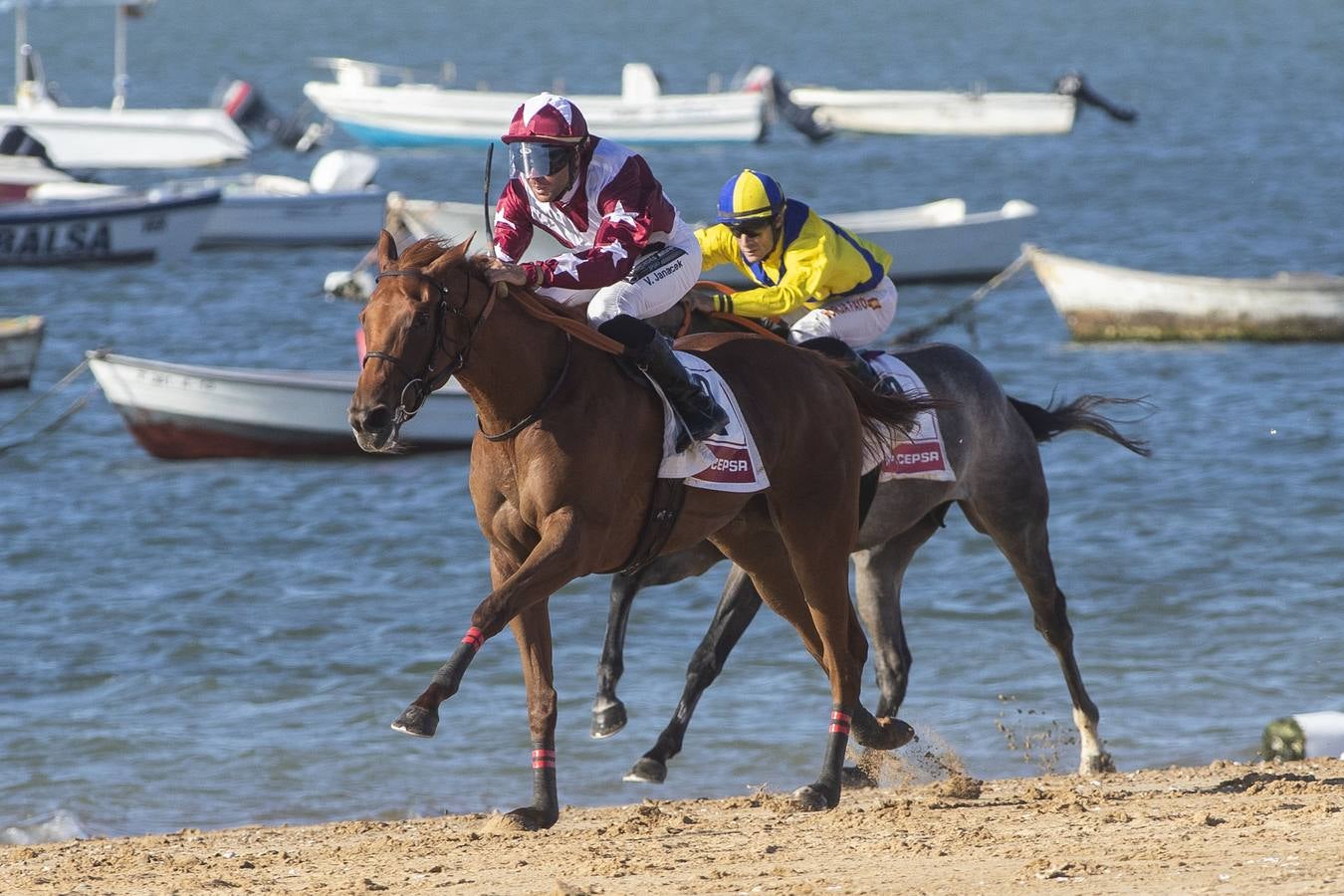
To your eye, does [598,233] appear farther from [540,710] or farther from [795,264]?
[795,264]

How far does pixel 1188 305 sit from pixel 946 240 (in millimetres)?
6058

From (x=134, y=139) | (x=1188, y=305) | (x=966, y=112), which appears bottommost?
(x=134, y=139)

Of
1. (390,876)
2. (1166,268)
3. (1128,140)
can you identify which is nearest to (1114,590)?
(390,876)

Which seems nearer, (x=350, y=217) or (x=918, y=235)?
(x=918, y=235)

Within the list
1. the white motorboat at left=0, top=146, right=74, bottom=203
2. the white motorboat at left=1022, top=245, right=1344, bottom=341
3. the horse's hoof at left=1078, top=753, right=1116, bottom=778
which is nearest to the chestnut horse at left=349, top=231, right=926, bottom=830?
the horse's hoof at left=1078, top=753, right=1116, bottom=778

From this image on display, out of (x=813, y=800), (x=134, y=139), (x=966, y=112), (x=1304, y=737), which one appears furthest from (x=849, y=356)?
(x=966, y=112)

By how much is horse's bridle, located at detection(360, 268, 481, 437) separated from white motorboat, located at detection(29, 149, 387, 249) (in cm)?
2585

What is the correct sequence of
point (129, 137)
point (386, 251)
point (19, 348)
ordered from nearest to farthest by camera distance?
point (386, 251), point (19, 348), point (129, 137)

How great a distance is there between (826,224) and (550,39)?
9046 centimetres

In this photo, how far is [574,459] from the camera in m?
6.80

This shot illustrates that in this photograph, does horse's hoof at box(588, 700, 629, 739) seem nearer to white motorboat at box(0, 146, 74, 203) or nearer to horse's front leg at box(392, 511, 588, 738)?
horse's front leg at box(392, 511, 588, 738)

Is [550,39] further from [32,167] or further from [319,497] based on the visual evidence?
[319,497]

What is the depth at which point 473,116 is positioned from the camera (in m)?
52.1

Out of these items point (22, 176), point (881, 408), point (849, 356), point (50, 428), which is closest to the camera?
point (881, 408)
